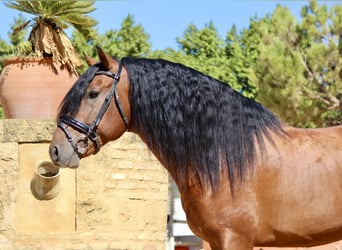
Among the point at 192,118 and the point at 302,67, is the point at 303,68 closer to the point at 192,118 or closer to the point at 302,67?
the point at 302,67

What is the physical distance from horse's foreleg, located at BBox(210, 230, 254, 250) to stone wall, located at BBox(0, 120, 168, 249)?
2.99m

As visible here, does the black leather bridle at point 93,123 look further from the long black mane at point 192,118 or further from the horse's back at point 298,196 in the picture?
the horse's back at point 298,196

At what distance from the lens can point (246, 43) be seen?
78.8 ft

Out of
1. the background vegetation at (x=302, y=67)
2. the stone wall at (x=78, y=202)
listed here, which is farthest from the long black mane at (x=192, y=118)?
the background vegetation at (x=302, y=67)

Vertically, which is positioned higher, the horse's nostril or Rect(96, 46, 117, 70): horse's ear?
Rect(96, 46, 117, 70): horse's ear

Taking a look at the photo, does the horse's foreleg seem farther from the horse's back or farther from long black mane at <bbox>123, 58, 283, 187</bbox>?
long black mane at <bbox>123, 58, 283, 187</bbox>

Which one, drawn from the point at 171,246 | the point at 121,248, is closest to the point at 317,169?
the point at 121,248

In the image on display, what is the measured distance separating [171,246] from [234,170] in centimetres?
595

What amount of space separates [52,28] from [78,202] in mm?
1989

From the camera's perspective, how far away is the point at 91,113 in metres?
3.57

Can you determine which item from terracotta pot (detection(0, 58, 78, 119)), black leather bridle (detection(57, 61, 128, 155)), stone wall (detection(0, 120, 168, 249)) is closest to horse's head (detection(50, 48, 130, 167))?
black leather bridle (detection(57, 61, 128, 155))

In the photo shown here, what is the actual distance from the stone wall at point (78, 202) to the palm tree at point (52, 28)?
0.99m

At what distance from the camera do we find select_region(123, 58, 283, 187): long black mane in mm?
3510

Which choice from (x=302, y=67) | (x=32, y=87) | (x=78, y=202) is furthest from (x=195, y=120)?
(x=302, y=67)
